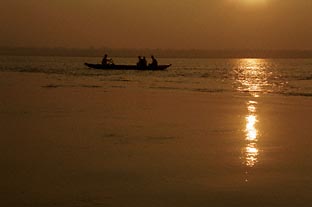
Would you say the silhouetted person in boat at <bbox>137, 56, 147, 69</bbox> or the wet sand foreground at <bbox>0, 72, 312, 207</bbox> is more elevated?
the wet sand foreground at <bbox>0, 72, 312, 207</bbox>

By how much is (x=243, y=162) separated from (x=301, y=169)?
1.07m

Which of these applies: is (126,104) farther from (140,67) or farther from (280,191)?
(140,67)

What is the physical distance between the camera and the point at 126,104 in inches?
880

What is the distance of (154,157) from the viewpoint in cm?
1113

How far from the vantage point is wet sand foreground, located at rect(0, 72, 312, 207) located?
8438 millimetres

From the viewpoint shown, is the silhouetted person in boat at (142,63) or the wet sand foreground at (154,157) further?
the silhouetted person in boat at (142,63)

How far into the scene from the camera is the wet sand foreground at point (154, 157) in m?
8.44

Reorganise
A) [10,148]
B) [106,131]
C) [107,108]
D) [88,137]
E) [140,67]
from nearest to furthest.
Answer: [10,148] → [88,137] → [106,131] → [107,108] → [140,67]

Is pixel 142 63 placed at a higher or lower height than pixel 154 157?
lower

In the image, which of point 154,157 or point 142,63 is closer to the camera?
point 154,157

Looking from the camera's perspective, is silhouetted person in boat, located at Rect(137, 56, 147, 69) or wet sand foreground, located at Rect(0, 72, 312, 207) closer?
wet sand foreground, located at Rect(0, 72, 312, 207)

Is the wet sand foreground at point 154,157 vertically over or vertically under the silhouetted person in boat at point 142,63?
over

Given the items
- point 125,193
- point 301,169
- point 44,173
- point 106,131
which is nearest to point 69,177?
point 44,173

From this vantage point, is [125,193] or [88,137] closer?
[125,193]
